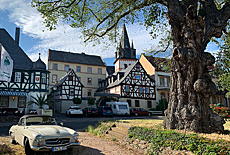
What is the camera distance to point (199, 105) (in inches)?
302

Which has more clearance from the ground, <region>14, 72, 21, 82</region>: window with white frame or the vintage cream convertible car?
<region>14, 72, 21, 82</region>: window with white frame

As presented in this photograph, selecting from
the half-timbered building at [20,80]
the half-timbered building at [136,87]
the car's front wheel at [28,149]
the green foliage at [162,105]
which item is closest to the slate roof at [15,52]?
the half-timbered building at [20,80]

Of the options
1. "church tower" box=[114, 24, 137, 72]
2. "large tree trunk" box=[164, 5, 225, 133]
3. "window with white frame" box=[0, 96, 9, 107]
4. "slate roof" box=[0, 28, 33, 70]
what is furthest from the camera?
"church tower" box=[114, 24, 137, 72]

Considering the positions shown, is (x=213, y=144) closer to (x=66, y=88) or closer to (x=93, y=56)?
(x=66, y=88)

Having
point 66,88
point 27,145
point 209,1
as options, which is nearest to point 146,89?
point 66,88

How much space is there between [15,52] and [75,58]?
23.4 meters

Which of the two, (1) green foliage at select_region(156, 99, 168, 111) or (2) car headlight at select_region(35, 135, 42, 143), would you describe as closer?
(2) car headlight at select_region(35, 135, 42, 143)

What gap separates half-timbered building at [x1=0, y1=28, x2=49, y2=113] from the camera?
84.6 ft

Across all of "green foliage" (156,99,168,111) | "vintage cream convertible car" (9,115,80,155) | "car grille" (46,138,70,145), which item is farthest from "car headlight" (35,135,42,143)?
"green foliage" (156,99,168,111)

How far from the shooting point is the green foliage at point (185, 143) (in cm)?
479

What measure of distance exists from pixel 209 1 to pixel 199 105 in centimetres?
→ 459

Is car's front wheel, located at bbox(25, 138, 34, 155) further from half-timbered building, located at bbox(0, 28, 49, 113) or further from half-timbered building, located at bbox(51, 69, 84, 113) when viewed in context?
half-timbered building, located at bbox(51, 69, 84, 113)

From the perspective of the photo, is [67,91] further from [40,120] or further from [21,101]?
[40,120]

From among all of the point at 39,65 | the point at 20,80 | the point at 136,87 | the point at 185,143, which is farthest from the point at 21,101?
the point at 185,143
